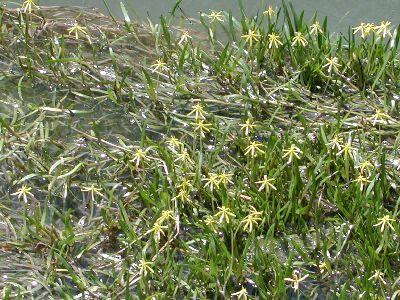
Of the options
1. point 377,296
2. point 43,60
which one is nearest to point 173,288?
point 377,296

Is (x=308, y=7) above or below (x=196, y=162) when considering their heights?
above

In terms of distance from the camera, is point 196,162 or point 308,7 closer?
point 196,162

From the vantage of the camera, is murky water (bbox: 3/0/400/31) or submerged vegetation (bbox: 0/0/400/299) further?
murky water (bbox: 3/0/400/31)

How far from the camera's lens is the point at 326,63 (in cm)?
419

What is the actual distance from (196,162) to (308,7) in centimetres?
166

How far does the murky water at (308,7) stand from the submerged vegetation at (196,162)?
12.3 inches

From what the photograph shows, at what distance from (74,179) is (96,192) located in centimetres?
27

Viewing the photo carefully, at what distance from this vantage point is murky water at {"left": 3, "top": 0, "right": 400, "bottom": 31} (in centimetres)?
491

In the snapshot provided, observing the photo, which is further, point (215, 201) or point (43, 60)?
point (43, 60)

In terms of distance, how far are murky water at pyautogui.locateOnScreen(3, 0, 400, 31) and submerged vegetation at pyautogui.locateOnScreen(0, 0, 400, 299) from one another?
0.31m

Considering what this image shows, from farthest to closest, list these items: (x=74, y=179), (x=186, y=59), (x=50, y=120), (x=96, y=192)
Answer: (x=186, y=59), (x=50, y=120), (x=74, y=179), (x=96, y=192)

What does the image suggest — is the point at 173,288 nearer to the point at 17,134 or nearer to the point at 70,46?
the point at 17,134

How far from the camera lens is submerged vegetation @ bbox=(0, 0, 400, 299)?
10.9ft

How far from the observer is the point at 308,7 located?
500 centimetres
